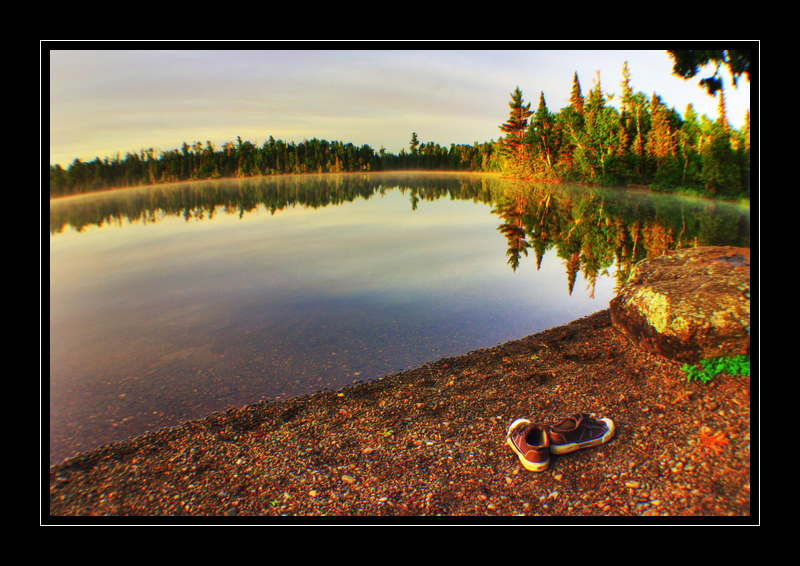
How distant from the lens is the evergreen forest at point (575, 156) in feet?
17.0

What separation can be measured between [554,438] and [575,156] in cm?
3730

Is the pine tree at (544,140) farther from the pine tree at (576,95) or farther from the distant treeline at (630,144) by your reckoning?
the pine tree at (576,95)

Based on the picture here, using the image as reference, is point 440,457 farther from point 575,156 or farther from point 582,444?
point 575,156

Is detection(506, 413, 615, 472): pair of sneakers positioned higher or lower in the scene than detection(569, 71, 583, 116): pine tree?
lower

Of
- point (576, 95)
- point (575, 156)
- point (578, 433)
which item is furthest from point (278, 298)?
point (575, 156)

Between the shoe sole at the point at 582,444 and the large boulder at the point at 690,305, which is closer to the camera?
the shoe sole at the point at 582,444

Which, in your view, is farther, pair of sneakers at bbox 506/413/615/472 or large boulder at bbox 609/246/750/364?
large boulder at bbox 609/246/750/364

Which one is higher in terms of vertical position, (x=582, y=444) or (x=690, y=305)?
(x=690, y=305)

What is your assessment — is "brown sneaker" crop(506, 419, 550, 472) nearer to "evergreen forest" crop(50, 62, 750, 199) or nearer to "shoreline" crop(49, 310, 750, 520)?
"shoreline" crop(49, 310, 750, 520)

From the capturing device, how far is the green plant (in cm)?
387

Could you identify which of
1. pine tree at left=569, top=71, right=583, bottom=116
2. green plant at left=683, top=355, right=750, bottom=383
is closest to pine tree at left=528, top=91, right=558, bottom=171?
pine tree at left=569, top=71, right=583, bottom=116

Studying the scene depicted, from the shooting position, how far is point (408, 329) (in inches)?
283

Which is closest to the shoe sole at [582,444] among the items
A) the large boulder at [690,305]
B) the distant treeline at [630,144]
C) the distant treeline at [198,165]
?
the large boulder at [690,305]

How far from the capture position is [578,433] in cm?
337
